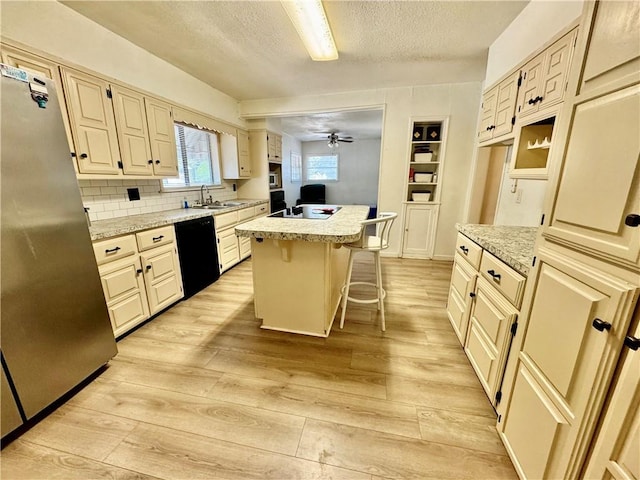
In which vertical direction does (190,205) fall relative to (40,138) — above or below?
below

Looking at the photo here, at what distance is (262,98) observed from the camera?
13.5ft

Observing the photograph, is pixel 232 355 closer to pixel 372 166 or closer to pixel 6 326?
pixel 6 326

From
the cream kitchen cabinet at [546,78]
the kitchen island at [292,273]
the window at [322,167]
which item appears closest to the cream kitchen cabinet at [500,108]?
the cream kitchen cabinet at [546,78]

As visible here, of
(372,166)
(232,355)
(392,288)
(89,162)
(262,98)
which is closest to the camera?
(232,355)

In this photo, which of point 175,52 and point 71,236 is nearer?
point 71,236

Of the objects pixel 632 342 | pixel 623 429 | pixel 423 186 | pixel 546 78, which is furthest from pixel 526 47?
pixel 623 429

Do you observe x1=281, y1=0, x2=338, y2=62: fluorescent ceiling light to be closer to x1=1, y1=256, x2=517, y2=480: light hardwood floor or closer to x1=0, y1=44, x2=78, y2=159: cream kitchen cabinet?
x1=0, y1=44, x2=78, y2=159: cream kitchen cabinet

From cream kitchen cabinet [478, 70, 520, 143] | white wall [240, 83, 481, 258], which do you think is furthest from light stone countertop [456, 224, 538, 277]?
white wall [240, 83, 481, 258]

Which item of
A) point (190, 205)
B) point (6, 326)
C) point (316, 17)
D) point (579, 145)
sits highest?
point (316, 17)

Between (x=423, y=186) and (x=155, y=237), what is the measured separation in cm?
378

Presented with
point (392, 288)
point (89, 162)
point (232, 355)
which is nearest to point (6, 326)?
point (232, 355)

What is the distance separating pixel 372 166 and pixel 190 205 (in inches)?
245

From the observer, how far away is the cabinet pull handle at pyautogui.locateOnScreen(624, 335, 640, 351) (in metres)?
0.63

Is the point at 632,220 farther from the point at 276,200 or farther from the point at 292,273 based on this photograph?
the point at 276,200
